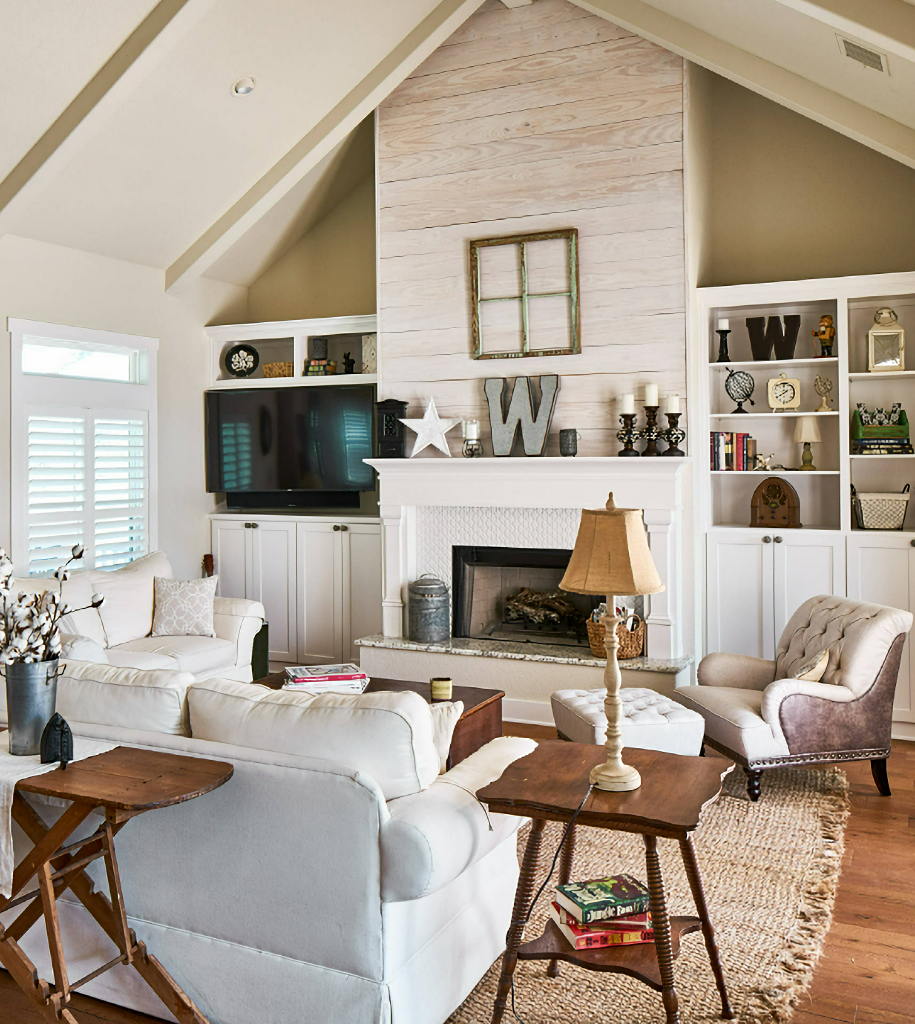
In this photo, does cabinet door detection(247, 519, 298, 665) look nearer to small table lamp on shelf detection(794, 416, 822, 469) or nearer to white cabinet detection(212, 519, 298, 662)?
white cabinet detection(212, 519, 298, 662)

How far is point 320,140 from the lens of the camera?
18.7ft

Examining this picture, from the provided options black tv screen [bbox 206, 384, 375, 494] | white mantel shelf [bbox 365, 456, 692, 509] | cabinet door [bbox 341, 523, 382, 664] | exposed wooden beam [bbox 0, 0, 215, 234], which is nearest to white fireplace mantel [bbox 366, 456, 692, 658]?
white mantel shelf [bbox 365, 456, 692, 509]

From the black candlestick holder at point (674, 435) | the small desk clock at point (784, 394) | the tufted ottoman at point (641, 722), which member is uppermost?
the small desk clock at point (784, 394)

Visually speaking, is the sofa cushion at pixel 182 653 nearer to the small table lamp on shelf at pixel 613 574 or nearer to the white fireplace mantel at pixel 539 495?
the white fireplace mantel at pixel 539 495

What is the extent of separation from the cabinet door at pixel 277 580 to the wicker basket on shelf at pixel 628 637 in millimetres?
2324

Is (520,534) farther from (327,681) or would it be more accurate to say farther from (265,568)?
(265,568)

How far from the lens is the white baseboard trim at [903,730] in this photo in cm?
494

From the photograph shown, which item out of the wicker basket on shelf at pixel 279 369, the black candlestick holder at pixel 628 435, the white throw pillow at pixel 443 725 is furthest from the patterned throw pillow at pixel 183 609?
the white throw pillow at pixel 443 725

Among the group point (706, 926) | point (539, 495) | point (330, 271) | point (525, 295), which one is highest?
point (330, 271)

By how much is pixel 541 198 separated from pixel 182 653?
3223 millimetres

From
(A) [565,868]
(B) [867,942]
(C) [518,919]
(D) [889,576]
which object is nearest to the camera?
(C) [518,919]

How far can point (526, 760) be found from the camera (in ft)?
8.48

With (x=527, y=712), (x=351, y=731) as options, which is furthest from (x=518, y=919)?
(x=527, y=712)

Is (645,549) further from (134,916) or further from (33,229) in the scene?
(33,229)
